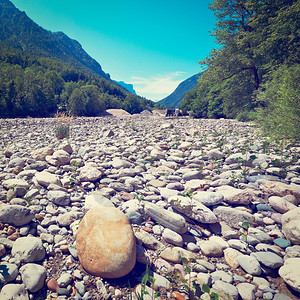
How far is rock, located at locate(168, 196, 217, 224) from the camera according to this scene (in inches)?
110

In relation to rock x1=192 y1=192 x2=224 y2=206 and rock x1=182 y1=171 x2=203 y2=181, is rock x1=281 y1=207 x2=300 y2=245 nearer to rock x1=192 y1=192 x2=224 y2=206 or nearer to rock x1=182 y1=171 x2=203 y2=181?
rock x1=192 y1=192 x2=224 y2=206

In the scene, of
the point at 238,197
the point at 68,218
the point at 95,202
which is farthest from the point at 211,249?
the point at 68,218

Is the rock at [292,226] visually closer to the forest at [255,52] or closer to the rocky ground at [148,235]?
the rocky ground at [148,235]

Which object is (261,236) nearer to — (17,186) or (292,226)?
(292,226)

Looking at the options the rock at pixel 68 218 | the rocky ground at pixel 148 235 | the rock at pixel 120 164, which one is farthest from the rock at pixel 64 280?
the rock at pixel 120 164

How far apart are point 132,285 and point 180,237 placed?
0.91 metres

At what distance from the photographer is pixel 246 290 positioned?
176cm

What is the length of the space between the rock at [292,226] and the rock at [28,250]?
3.23 meters

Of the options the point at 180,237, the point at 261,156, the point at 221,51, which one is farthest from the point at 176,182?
the point at 221,51

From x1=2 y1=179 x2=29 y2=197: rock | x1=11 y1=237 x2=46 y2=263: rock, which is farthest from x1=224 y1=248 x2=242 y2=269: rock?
x1=2 y1=179 x2=29 y2=197: rock

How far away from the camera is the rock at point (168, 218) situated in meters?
2.58

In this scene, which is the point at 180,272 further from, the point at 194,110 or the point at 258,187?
the point at 194,110

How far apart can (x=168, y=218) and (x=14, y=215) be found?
7.20 feet

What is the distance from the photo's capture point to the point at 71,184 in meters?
3.73
